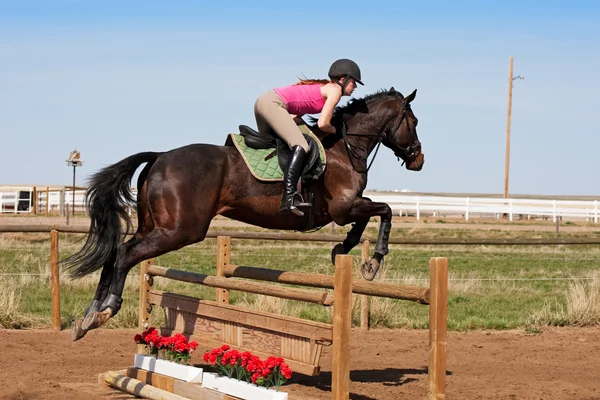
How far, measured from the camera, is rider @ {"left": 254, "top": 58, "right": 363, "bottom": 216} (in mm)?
6133

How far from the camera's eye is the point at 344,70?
6.42 metres

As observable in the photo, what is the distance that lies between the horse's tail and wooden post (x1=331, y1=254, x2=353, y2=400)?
6.47 ft

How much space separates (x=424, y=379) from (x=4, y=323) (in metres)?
5.04

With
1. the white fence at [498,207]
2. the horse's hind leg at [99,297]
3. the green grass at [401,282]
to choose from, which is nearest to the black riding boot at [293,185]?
the horse's hind leg at [99,297]

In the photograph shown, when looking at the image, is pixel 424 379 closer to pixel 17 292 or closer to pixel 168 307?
pixel 168 307

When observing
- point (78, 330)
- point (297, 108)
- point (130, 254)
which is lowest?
point (78, 330)

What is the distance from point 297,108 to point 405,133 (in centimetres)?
104

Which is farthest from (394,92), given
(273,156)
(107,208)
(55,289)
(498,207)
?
(498,207)

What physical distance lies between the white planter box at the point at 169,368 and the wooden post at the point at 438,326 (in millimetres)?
1883

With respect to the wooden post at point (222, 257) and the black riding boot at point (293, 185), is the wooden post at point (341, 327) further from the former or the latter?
the wooden post at point (222, 257)

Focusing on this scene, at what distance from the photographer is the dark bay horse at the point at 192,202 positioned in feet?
19.7

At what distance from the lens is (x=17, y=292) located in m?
11.3

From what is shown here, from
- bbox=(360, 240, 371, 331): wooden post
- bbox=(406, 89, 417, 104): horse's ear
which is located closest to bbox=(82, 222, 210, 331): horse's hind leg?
bbox=(406, 89, 417, 104): horse's ear

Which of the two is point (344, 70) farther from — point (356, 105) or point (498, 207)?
point (498, 207)
